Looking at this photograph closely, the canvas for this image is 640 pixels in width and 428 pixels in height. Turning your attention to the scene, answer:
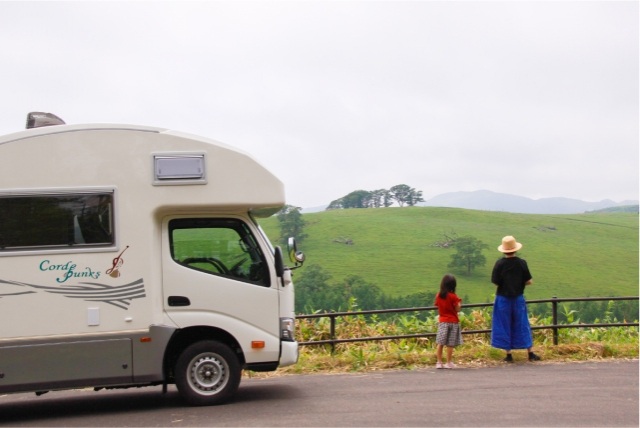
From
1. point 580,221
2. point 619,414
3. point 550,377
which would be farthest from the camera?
point 580,221

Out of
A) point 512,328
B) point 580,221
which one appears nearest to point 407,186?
point 580,221

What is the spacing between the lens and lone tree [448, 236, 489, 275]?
258 ft

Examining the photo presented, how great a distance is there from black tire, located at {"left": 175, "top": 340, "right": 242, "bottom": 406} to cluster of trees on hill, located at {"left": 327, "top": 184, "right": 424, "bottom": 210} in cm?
12272

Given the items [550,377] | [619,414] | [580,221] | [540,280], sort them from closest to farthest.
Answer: [619,414], [550,377], [540,280], [580,221]

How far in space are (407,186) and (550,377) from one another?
12475cm

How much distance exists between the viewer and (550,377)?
452 inches

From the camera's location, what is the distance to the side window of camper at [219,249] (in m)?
9.77

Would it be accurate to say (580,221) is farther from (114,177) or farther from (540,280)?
(114,177)

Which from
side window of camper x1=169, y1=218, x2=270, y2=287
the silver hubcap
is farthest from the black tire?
side window of camper x1=169, y1=218, x2=270, y2=287

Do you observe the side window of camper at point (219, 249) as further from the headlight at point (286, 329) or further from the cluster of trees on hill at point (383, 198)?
the cluster of trees on hill at point (383, 198)

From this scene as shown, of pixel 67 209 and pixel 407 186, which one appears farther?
pixel 407 186

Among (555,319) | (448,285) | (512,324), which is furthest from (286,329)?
(555,319)

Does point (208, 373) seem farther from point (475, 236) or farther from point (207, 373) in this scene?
point (475, 236)

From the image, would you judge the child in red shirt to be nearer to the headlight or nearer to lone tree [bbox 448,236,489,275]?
the headlight
